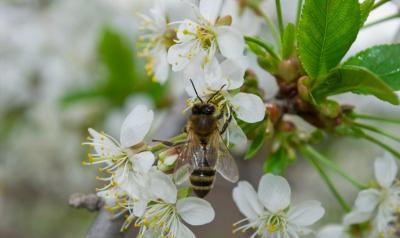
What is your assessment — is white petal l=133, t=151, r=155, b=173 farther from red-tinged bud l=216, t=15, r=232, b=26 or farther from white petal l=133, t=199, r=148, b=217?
red-tinged bud l=216, t=15, r=232, b=26

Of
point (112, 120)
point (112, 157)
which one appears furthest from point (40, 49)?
point (112, 157)

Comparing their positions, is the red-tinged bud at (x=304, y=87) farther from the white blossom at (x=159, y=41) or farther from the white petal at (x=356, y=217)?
the white blossom at (x=159, y=41)

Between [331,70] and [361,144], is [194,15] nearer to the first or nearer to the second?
[331,70]

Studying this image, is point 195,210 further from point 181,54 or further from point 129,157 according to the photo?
point 181,54

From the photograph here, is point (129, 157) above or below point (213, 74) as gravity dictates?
below

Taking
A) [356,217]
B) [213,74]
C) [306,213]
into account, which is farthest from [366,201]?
[213,74]

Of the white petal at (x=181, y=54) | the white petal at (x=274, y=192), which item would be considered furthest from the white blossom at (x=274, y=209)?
the white petal at (x=181, y=54)
